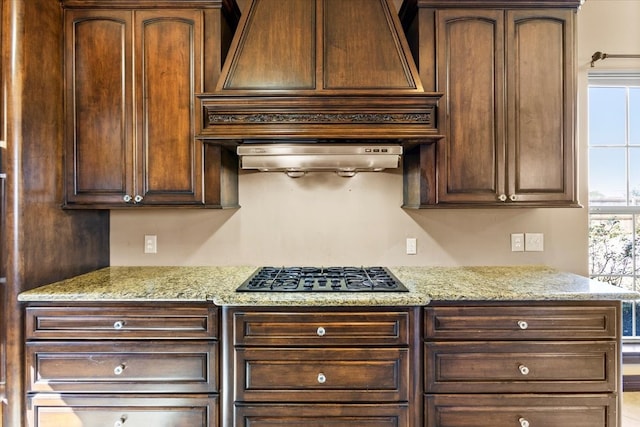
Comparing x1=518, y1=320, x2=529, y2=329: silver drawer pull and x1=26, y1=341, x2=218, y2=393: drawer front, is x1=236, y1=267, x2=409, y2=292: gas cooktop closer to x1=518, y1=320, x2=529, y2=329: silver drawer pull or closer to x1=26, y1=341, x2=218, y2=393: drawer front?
x1=26, y1=341, x2=218, y2=393: drawer front

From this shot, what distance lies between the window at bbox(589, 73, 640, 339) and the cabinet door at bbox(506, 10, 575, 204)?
0.67 m

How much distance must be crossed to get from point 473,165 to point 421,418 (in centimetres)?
128

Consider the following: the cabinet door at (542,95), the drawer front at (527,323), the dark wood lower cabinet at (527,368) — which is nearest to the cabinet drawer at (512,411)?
the dark wood lower cabinet at (527,368)

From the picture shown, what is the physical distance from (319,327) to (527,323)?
0.94 meters

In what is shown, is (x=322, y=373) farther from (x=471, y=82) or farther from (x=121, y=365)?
(x=471, y=82)

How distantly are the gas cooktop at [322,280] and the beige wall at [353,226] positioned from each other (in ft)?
0.52

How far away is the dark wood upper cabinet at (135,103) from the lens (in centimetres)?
189

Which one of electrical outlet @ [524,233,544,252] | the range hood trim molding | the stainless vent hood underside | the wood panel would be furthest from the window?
the wood panel

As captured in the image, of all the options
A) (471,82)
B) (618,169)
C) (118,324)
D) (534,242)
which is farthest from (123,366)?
(618,169)

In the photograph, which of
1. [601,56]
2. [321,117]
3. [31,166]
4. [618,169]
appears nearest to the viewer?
[31,166]

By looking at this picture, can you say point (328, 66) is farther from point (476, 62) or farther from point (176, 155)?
point (176, 155)

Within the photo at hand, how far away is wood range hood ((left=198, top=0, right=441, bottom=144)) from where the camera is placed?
1803mm

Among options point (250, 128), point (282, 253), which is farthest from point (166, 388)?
point (250, 128)

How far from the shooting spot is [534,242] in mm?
2285
